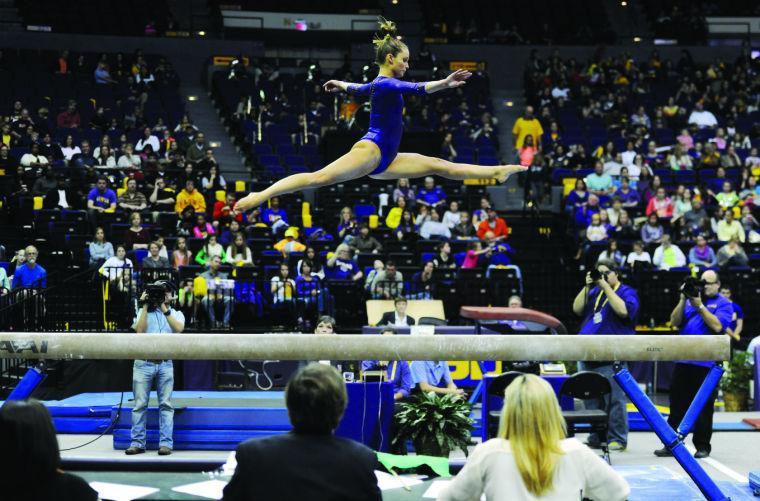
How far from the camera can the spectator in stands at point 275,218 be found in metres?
15.2

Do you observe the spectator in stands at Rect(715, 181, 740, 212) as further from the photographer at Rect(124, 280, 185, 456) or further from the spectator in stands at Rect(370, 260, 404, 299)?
the photographer at Rect(124, 280, 185, 456)

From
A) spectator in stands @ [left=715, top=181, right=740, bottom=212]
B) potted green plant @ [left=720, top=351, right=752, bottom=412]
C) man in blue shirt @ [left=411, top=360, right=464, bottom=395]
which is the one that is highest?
spectator in stands @ [left=715, top=181, right=740, bottom=212]

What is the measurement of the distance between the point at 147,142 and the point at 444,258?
696 cm

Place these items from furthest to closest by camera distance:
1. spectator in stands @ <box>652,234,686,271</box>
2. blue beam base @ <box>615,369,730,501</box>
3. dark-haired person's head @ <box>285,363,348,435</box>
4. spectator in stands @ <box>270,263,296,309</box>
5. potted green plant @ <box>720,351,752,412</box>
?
spectator in stands @ <box>652,234,686,271</box> → spectator in stands @ <box>270,263,296,309</box> → potted green plant @ <box>720,351,752,412</box> → blue beam base @ <box>615,369,730,501</box> → dark-haired person's head @ <box>285,363,348,435</box>

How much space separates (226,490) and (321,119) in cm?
1750

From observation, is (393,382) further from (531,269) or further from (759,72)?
(759,72)

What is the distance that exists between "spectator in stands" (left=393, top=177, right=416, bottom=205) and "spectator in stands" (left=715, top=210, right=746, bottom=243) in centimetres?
517

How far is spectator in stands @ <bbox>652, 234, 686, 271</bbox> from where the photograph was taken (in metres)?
14.8

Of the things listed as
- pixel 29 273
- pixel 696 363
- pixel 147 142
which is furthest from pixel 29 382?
pixel 147 142

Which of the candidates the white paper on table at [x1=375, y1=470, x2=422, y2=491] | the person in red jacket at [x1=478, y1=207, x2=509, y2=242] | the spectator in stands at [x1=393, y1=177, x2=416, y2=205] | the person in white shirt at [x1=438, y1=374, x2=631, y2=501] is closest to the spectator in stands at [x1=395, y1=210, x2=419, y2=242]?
the spectator in stands at [x1=393, y1=177, x2=416, y2=205]

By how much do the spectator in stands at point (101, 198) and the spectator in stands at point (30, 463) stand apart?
1235cm

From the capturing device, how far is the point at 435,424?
8.33 metres

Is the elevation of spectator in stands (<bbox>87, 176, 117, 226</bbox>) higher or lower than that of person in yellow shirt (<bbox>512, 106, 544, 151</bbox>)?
lower

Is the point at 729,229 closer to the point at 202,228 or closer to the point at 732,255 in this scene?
the point at 732,255
